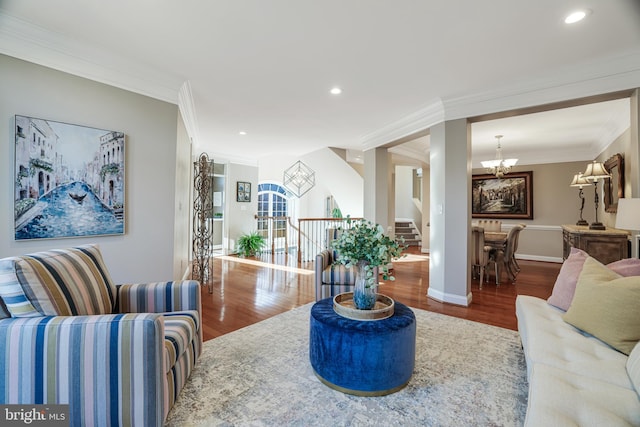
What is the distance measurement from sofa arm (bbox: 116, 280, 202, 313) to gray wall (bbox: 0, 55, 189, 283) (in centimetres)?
99

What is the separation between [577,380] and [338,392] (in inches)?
48.9

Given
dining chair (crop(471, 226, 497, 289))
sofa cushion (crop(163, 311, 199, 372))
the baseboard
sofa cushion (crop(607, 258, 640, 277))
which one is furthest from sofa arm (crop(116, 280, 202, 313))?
the baseboard

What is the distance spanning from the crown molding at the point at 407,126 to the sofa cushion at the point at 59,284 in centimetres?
392

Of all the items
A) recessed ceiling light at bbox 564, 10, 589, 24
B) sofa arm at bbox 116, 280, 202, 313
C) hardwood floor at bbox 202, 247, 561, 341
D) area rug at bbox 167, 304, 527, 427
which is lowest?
area rug at bbox 167, 304, 527, 427

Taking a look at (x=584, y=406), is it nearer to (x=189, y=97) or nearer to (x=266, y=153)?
(x=189, y=97)

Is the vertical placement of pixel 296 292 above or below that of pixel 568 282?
below

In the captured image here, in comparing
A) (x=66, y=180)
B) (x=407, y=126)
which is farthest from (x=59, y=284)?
(x=407, y=126)

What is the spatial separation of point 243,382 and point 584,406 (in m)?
1.80

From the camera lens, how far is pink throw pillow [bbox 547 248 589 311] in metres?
2.04

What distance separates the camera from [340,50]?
2.56 m

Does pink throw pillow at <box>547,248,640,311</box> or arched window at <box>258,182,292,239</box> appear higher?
arched window at <box>258,182,292,239</box>

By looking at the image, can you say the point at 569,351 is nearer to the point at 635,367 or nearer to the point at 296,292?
the point at 635,367

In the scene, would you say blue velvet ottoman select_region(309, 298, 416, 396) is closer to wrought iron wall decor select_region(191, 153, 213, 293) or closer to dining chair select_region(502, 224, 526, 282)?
wrought iron wall decor select_region(191, 153, 213, 293)

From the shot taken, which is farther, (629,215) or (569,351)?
(629,215)
